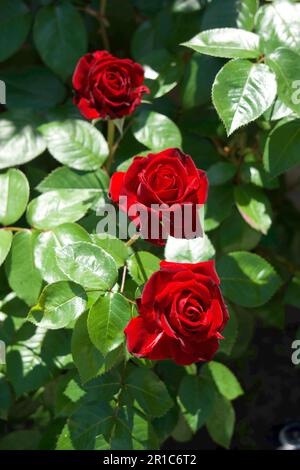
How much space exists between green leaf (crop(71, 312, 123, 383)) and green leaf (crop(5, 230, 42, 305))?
0.38ft

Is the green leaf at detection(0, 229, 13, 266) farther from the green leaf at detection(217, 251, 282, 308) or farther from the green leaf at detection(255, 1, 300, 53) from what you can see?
the green leaf at detection(255, 1, 300, 53)

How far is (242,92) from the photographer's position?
0.90m

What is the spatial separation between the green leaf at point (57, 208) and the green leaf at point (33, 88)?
309 mm

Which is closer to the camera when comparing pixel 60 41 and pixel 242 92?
pixel 242 92

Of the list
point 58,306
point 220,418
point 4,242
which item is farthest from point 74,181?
point 220,418

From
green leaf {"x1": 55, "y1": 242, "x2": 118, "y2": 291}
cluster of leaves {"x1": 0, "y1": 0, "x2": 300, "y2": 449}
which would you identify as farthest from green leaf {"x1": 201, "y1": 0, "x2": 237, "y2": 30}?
green leaf {"x1": 55, "y1": 242, "x2": 118, "y2": 291}

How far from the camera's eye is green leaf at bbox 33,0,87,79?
48.2 inches

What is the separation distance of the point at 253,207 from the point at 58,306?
1.44 feet

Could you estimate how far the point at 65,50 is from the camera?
4.01 feet

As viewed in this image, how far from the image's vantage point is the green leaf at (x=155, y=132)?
3.67 feet

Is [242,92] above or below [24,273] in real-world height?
above

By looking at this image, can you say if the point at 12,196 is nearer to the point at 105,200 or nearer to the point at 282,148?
the point at 105,200

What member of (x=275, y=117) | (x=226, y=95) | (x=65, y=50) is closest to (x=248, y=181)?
(x=275, y=117)
